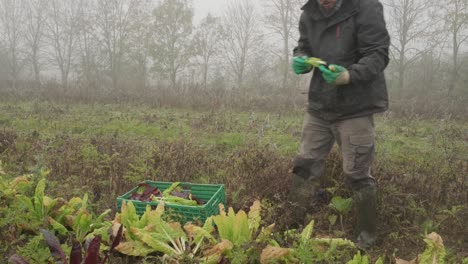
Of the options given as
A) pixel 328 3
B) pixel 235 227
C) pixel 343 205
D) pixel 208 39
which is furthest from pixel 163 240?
pixel 208 39

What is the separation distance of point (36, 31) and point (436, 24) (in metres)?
33.1

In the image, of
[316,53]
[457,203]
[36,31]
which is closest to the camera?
[316,53]

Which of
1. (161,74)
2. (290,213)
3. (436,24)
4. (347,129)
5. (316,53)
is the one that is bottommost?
(290,213)

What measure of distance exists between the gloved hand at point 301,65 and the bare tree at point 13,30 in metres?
36.3

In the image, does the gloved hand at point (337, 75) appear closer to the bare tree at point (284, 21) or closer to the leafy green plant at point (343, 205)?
the leafy green plant at point (343, 205)

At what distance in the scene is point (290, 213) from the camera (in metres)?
3.23

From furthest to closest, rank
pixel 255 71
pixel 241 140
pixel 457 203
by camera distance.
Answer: pixel 255 71 → pixel 241 140 → pixel 457 203

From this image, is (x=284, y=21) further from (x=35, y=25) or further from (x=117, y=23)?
(x=35, y=25)

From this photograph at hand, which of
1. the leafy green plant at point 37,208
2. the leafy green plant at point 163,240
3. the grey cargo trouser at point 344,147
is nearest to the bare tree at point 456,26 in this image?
the grey cargo trouser at point 344,147

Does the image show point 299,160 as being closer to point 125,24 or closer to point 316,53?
point 316,53

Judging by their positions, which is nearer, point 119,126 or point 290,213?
point 290,213

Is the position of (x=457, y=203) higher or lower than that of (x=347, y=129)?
lower

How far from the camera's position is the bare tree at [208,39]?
29.3 metres

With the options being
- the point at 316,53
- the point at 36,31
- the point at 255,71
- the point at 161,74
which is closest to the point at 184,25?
the point at 161,74
